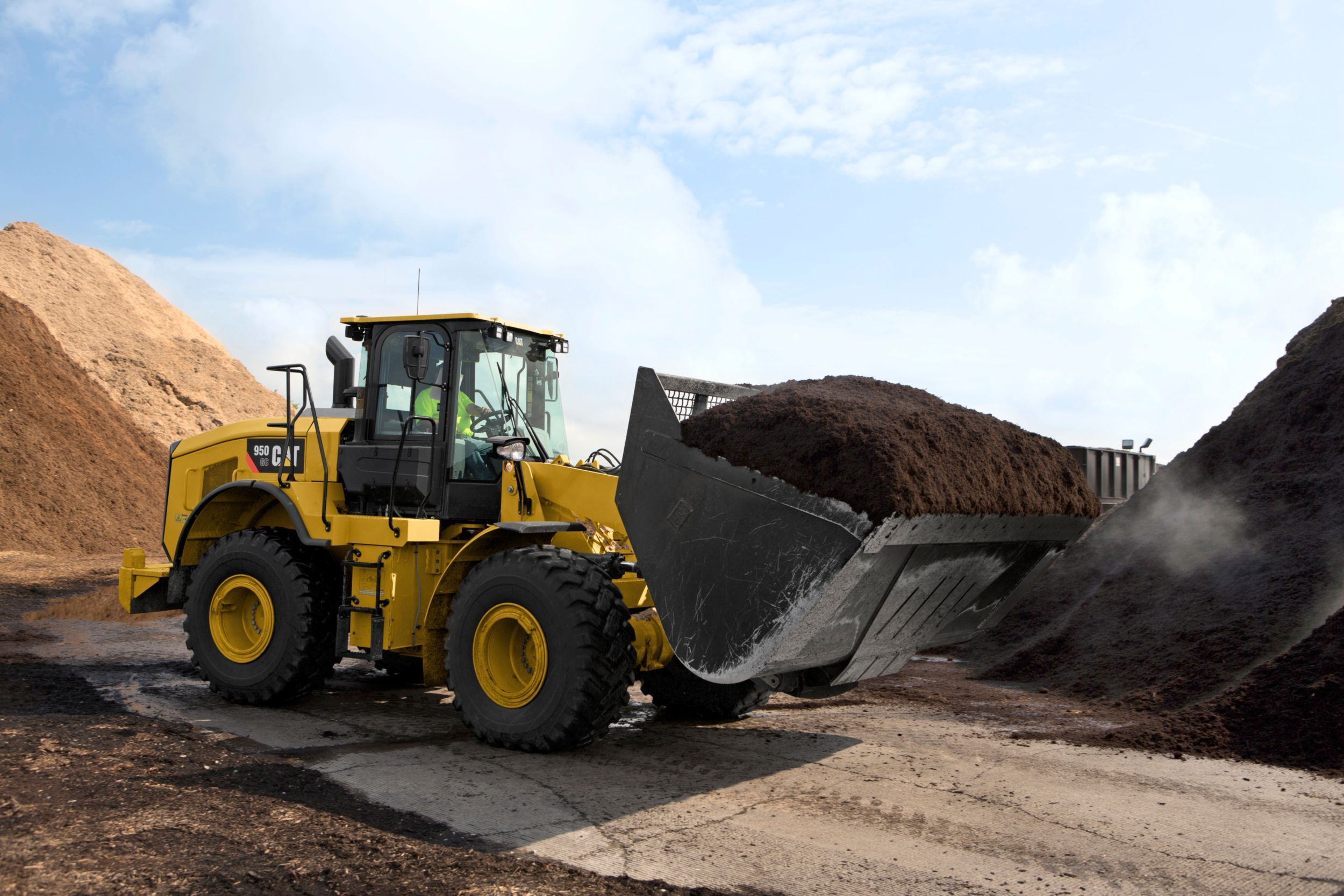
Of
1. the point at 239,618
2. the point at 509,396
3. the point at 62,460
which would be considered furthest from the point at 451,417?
the point at 62,460

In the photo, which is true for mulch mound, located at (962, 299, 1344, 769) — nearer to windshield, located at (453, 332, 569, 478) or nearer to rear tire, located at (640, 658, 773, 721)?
rear tire, located at (640, 658, 773, 721)

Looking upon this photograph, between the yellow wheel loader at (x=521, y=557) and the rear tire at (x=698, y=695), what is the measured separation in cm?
2

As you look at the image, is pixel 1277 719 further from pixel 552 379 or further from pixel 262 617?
pixel 262 617

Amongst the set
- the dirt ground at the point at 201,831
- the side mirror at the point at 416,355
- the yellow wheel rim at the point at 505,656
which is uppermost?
the side mirror at the point at 416,355

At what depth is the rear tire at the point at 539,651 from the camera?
546 cm

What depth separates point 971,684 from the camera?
9906 millimetres

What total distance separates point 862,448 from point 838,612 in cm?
85

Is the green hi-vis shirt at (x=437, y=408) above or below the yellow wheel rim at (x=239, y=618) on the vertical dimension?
above

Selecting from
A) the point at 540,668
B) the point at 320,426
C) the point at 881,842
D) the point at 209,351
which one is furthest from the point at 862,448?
the point at 209,351

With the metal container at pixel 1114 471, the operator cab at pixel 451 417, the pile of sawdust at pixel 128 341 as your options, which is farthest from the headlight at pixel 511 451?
the pile of sawdust at pixel 128 341

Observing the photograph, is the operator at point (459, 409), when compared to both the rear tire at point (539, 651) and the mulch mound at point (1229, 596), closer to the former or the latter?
the rear tire at point (539, 651)

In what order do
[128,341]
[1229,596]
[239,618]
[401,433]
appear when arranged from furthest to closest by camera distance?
[128,341], [1229,596], [239,618], [401,433]

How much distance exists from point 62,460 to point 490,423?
22.2 metres

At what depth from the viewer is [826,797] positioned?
5285 millimetres
